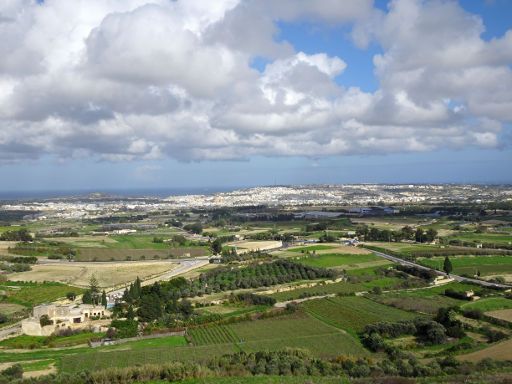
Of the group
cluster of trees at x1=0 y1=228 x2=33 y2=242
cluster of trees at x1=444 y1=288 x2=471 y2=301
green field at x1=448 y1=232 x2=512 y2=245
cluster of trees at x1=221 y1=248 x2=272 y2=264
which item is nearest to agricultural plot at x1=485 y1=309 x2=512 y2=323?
cluster of trees at x1=444 y1=288 x2=471 y2=301

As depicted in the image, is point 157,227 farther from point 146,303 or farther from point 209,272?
point 146,303

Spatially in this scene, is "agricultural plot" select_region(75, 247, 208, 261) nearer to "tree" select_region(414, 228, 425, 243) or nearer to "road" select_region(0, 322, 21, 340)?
"tree" select_region(414, 228, 425, 243)

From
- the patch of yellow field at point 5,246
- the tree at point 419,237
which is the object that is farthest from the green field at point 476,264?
the patch of yellow field at point 5,246

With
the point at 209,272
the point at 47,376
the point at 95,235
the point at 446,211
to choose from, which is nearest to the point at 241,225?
the point at 95,235

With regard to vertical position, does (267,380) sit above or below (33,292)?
above

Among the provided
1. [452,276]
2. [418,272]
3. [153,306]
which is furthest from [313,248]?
[153,306]

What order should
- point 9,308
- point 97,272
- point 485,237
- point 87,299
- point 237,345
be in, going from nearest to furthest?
point 237,345 → point 9,308 → point 87,299 → point 97,272 → point 485,237

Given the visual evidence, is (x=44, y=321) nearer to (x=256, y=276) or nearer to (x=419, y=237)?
(x=256, y=276)
